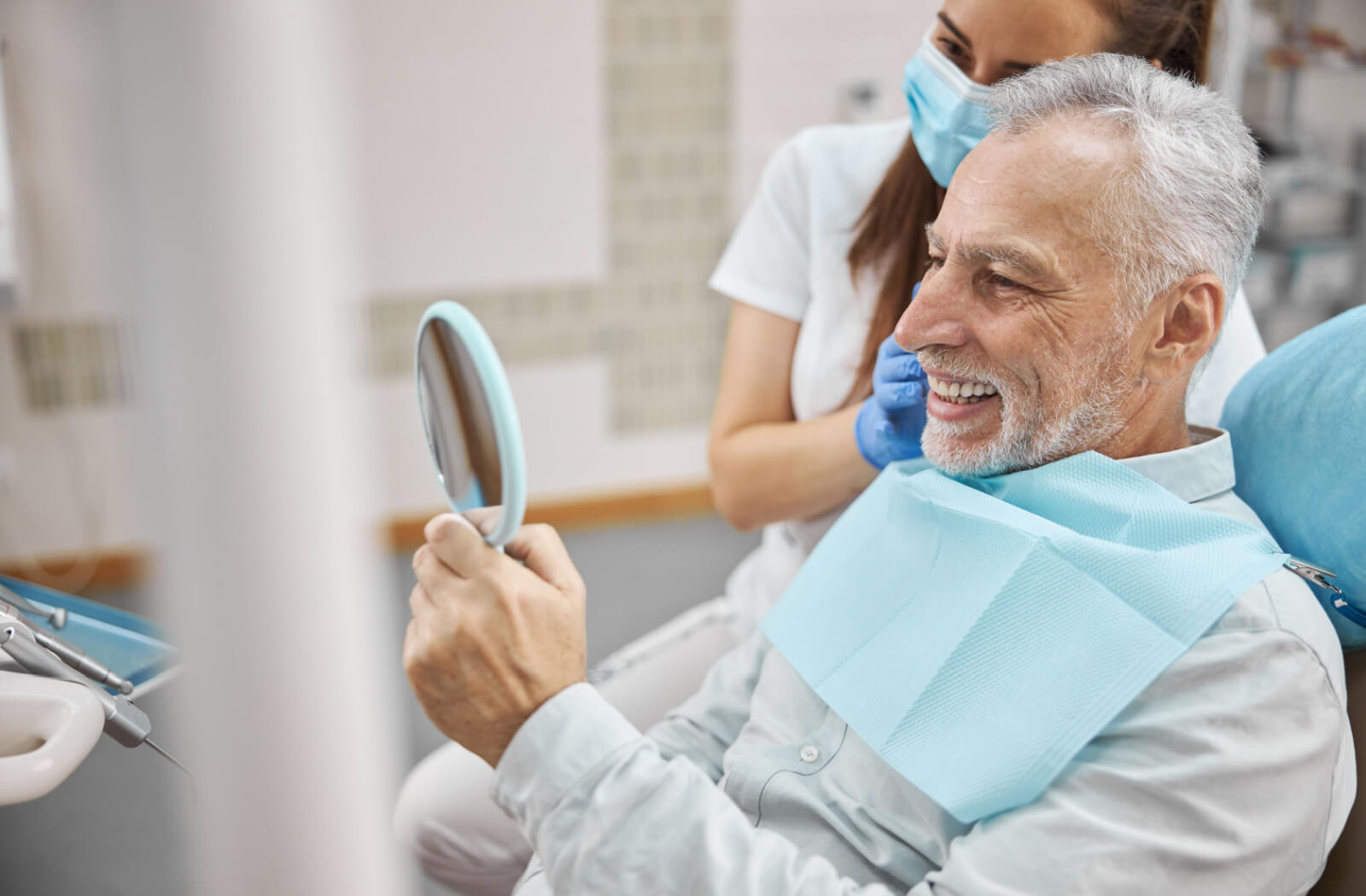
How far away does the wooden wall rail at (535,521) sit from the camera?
110 inches

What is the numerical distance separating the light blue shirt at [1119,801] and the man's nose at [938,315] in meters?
0.31

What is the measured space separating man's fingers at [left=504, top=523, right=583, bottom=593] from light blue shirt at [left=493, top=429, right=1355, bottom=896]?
81mm

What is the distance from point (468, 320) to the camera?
700 mm

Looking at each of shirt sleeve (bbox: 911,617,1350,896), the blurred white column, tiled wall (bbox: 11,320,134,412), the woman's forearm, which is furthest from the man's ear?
tiled wall (bbox: 11,320,134,412)

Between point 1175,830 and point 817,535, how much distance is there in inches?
23.9

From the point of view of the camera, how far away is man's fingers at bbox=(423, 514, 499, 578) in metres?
0.72

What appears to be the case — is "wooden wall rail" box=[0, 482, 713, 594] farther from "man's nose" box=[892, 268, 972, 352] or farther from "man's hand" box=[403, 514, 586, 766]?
"man's hand" box=[403, 514, 586, 766]

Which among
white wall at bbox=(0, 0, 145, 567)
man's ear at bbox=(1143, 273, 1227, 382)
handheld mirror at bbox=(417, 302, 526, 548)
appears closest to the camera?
handheld mirror at bbox=(417, 302, 526, 548)

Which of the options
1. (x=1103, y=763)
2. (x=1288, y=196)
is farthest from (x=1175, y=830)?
(x=1288, y=196)

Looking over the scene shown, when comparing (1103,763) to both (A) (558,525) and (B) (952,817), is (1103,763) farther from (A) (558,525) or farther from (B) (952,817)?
(A) (558,525)

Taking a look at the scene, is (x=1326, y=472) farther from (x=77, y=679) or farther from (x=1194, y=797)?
(x=77, y=679)

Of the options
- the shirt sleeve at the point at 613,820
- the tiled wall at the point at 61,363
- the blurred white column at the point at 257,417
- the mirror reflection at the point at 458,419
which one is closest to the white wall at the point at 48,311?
the tiled wall at the point at 61,363

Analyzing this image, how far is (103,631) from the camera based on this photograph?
102cm

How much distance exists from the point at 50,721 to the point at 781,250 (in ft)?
2.96
